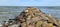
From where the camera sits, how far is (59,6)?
415cm

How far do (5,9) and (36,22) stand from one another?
9.17 feet

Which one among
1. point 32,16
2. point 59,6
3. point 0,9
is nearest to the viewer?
point 32,16

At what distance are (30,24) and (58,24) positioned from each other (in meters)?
0.31

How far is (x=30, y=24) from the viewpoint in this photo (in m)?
1.65

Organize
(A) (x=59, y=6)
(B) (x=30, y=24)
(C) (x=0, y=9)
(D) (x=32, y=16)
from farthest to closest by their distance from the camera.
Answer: (C) (x=0, y=9)
(A) (x=59, y=6)
(D) (x=32, y=16)
(B) (x=30, y=24)

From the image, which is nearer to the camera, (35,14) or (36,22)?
(36,22)

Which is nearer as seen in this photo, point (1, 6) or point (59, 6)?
point (59, 6)

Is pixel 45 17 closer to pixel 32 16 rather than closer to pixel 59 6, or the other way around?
pixel 32 16

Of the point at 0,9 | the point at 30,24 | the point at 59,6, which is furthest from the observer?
the point at 0,9

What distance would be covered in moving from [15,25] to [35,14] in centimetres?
29

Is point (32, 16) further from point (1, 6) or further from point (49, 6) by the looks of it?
point (1, 6)

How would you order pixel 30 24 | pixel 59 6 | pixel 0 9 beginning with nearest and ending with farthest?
pixel 30 24 < pixel 59 6 < pixel 0 9

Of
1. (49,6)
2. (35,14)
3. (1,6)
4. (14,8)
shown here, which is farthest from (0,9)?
(35,14)

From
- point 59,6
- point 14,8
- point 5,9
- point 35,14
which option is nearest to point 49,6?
point 59,6
